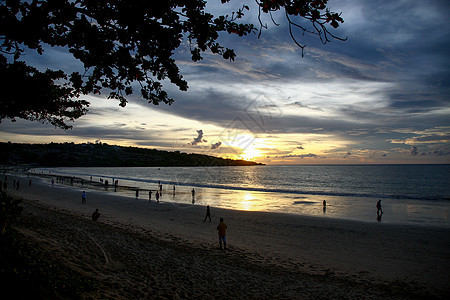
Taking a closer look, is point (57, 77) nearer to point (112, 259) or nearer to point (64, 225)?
point (112, 259)

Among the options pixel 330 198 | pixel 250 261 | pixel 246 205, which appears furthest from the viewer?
pixel 330 198

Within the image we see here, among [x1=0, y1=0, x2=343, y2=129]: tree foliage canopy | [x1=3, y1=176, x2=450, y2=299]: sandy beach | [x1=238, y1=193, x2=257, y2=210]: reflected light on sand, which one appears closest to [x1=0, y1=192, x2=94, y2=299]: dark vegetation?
[x1=3, y1=176, x2=450, y2=299]: sandy beach

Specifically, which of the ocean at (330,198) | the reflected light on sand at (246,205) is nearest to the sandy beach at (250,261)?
the ocean at (330,198)

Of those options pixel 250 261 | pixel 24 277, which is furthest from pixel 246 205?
pixel 24 277

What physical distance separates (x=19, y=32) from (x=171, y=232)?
49.3 ft

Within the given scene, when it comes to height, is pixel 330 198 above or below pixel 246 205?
above

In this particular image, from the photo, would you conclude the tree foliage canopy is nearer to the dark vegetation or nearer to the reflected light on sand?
the dark vegetation

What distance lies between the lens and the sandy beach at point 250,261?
319 inches

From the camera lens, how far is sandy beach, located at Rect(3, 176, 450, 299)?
26.6ft

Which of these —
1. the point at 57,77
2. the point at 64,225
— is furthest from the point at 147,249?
the point at 57,77

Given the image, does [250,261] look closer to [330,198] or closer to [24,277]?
[24,277]

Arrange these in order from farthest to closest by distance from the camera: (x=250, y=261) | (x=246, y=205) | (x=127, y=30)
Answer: (x=246, y=205)
(x=250, y=261)
(x=127, y=30)

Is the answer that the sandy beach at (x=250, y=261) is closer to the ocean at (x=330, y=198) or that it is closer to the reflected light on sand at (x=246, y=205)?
the ocean at (x=330, y=198)

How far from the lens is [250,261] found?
474 inches
